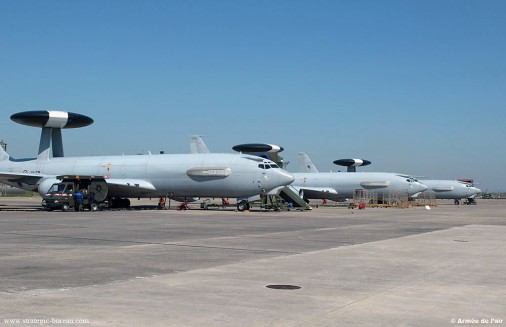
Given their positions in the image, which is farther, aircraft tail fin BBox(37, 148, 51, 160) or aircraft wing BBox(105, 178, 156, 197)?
aircraft tail fin BBox(37, 148, 51, 160)

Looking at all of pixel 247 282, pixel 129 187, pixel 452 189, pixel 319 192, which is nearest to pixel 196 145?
pixel 319 192

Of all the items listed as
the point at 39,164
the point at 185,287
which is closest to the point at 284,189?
the point at 39,164

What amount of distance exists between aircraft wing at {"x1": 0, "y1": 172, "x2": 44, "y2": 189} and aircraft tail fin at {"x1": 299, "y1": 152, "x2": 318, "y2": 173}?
4929 centimetres

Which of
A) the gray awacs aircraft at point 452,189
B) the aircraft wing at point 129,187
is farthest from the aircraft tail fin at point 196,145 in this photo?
the gray awacs aircraft at point 452,189

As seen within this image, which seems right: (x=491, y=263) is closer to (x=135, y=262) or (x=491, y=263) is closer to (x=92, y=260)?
(x=135, y=262)

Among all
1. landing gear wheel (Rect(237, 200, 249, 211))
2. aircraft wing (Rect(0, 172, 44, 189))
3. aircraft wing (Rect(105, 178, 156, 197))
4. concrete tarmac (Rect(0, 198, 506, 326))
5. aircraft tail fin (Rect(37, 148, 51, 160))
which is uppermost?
aircraft tail fin (Rect(37, 148, 51, 160))

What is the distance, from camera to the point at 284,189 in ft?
176

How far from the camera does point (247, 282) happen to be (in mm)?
10789

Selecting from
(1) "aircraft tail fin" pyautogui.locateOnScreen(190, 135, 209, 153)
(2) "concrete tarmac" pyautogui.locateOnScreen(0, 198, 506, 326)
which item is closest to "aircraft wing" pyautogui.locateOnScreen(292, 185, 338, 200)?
(1) "aircraft tail fin" pyautogui.locateOnScreen(190, 135, 209, 153)

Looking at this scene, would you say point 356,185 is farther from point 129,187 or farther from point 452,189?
point 129,187

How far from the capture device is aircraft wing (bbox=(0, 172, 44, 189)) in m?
52.4

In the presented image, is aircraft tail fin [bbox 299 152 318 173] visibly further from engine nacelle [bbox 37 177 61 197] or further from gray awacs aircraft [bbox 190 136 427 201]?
engine nacelle [bbox 37 177 61 197]

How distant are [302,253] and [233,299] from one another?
727 centimetres

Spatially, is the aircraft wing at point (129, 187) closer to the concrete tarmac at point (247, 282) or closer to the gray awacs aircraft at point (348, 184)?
the gray awacs aircraft at point (348, 184)
